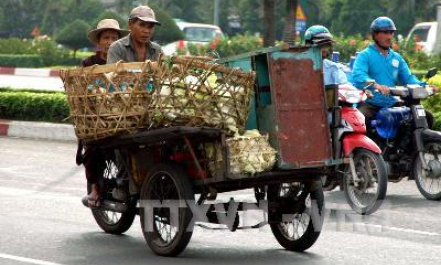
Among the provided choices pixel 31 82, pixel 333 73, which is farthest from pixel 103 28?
pixel 31 82

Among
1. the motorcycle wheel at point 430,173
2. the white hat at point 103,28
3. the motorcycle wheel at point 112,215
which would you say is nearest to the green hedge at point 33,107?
the motorcycle wheel at point 430,173

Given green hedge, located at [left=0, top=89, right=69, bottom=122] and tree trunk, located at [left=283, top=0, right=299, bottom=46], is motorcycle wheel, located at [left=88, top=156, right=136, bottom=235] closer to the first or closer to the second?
green hedge, located at [left=0, top=89, right=69, bottom=122]

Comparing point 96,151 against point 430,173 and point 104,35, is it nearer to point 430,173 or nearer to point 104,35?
point 104,35

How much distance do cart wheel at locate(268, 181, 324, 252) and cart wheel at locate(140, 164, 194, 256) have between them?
0.75 metres

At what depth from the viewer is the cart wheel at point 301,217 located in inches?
316

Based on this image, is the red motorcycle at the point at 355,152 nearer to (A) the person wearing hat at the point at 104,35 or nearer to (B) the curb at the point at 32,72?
(A) the person wearing hat at the point at 104,35

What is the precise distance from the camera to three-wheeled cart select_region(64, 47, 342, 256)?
7.59m

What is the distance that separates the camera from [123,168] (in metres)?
8.62

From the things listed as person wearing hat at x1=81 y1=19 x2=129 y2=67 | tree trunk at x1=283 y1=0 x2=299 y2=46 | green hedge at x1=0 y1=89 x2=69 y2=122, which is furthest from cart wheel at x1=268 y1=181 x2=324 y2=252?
tree trunk at x1=283 y1=0 x2=299 y2=46

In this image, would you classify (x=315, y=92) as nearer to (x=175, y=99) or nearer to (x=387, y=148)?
(x=175, y=99)

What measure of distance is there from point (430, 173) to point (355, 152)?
3.24 ft

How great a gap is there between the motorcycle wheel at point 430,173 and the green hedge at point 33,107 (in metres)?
8.11

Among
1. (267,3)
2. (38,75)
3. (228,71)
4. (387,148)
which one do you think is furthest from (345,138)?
(38,75)

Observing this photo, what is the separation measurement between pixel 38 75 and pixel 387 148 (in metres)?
20.1
